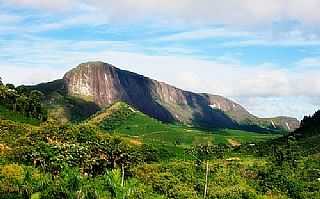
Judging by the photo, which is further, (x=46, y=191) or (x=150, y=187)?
(x=150, y=187)

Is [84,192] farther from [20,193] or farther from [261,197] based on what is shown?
[261,197]

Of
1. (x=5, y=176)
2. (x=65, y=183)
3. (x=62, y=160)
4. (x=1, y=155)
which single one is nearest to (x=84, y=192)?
(x=65, y=183)

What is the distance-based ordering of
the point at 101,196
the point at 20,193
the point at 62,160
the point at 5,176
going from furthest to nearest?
the point at 62,160, the point at 5,176, the point at 20,193, the point at 101,196

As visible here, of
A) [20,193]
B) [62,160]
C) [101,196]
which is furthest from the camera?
[62,160]

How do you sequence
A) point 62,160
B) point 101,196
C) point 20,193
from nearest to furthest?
point 101,196 < point 20,193 < point 62,160

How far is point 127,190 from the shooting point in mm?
145375

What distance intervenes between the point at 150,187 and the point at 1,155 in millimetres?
52828

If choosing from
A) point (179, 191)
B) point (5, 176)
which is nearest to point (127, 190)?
point (5, 176)

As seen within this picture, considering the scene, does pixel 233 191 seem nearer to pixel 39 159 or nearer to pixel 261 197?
pixel 261 197

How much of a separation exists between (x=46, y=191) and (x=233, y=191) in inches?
3022

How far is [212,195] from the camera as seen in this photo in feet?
654

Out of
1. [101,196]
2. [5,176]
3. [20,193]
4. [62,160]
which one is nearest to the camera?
[101,196]

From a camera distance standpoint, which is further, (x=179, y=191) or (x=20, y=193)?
(x=179, y=191)

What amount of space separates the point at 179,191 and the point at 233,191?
1896 centimetres
